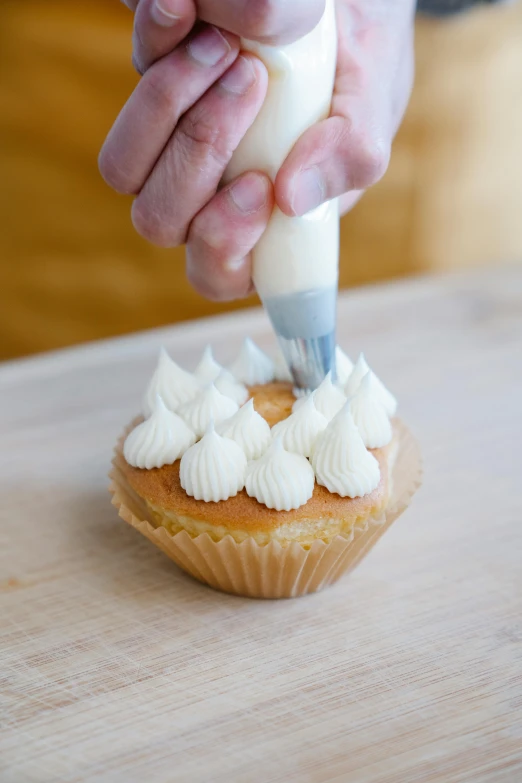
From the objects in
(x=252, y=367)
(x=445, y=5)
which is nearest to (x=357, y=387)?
(x=252, y=367)

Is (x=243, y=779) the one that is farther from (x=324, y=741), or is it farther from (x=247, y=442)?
(x=247, y=442)

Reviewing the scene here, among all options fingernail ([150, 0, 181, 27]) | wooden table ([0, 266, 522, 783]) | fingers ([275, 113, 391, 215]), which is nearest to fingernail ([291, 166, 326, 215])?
fingers ([275, 113, 391, 215])

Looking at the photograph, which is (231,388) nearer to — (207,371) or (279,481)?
(207,371)

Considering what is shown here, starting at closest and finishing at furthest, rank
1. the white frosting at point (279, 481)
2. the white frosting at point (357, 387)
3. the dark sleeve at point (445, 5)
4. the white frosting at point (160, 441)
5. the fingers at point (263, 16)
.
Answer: the fingers at point (263, 16) → the white frosting at point (279, 481) → the white frosting at point (160, 441) → the white frosting at point (357, 387) → the dark sleeve at point (445, 5)

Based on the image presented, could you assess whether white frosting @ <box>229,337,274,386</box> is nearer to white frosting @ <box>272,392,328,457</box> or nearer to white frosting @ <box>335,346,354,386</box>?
white frosting @ <box>335,346,354,386</box>

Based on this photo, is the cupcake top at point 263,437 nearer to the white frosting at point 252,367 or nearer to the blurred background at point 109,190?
the white frosting at point 252,367

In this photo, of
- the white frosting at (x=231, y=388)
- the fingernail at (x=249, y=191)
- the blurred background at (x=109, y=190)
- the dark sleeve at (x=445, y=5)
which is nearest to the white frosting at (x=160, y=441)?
the white frosting at (x=231, y=388)
